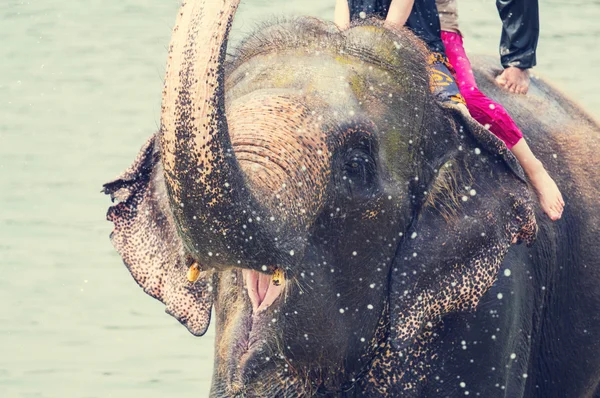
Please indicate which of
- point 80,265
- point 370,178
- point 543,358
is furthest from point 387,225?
point 80,265

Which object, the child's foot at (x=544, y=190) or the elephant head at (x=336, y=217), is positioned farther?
the child's foot at (x=544, y=190)

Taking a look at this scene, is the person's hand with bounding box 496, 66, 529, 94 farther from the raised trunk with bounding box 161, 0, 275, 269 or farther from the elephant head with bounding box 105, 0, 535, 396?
the raised trunk with bounding box 161, 0, 275, 269

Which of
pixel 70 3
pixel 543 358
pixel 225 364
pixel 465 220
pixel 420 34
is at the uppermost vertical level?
pixel 420 34

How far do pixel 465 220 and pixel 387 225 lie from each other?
24 centimetres

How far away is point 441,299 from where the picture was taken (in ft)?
12.3

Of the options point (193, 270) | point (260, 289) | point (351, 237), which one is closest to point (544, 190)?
point (351, 237)

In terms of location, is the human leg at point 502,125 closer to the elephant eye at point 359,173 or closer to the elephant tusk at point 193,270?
the elephant eye at point 359,173

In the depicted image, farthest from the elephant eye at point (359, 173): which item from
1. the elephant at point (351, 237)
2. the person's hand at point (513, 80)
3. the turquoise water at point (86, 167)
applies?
the person's hand at point (513, 80)

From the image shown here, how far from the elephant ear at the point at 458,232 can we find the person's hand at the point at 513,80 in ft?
2.39

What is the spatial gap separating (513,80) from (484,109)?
57cm

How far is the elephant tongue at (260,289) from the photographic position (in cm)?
345

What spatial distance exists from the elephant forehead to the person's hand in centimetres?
118

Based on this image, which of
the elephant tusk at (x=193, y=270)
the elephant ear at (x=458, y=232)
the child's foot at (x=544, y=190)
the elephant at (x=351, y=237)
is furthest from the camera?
the child's foot at (x=544, y=190)

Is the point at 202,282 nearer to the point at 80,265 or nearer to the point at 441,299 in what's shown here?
the point at 441,299
